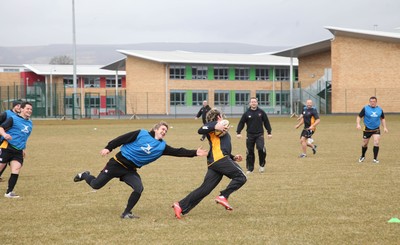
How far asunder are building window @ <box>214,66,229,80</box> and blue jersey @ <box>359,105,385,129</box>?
56500 mm

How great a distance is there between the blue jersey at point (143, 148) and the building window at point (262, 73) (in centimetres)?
6709

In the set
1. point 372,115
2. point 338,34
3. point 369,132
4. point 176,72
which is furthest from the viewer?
point 176,72

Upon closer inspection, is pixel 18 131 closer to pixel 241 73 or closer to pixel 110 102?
pixel 110 102

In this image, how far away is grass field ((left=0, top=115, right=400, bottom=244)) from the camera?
8.11 metres

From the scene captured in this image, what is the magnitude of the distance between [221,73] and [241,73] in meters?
2.64

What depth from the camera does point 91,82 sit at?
3398 inches

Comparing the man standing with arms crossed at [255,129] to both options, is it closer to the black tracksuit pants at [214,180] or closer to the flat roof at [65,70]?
the black tracksuit pants at [214,180]

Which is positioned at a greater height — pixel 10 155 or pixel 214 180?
pixel 10 155

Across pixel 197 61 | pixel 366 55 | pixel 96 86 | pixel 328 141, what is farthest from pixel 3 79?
pixel 328 141

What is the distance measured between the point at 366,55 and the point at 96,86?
140 ft

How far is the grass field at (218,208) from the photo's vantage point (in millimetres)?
8109

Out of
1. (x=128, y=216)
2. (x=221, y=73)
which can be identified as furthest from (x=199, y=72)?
(x=128, y=216)

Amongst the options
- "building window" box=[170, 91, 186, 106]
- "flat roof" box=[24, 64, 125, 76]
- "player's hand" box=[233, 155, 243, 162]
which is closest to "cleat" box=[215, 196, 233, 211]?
"player's hand" box=[233, 155, 243, 162]

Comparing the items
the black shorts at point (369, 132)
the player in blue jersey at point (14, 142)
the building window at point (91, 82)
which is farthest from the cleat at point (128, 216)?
the building window at point (91, 82)
